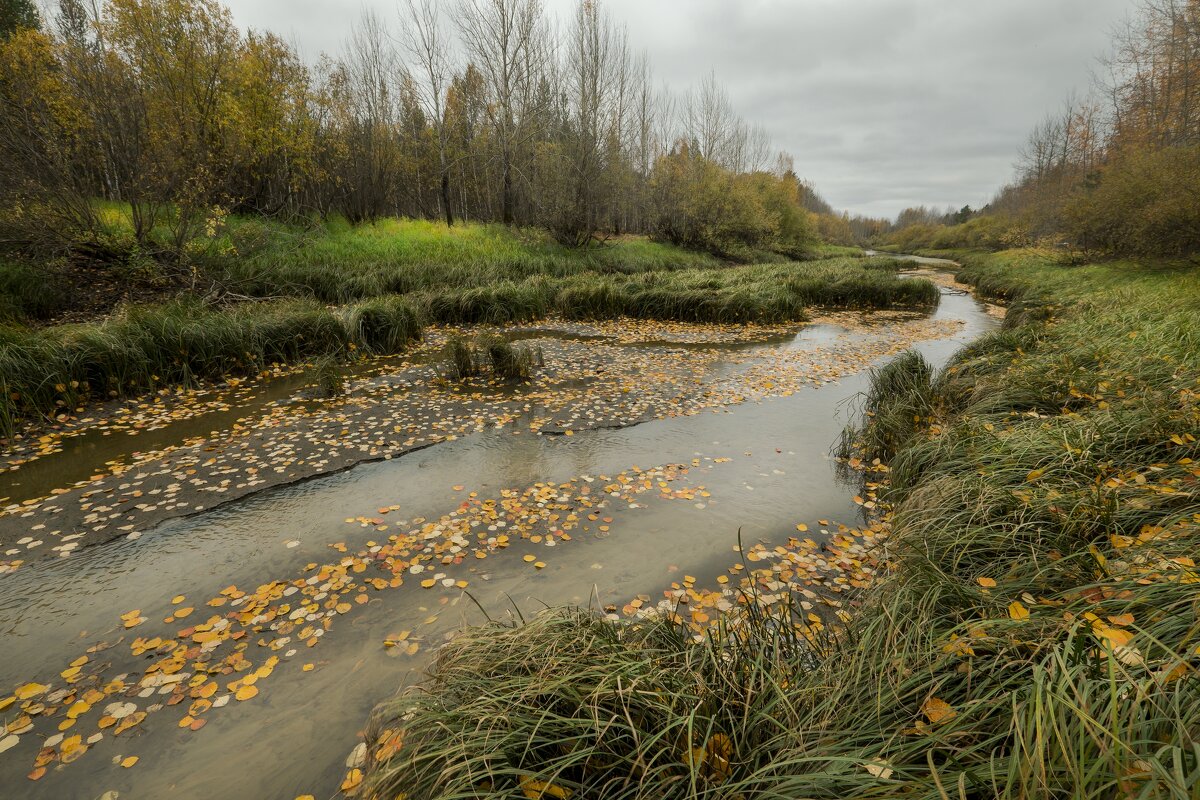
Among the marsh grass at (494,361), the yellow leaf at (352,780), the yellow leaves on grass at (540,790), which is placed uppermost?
the marsh grass at (494,361)

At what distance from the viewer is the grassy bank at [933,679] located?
145 centimetres

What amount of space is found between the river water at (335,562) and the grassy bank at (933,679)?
0.61 metres

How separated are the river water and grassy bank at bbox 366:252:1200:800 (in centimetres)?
61

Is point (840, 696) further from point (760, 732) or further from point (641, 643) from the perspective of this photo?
point (641, 643)

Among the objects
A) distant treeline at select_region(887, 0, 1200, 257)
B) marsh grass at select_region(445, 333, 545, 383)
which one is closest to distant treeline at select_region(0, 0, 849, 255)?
marsh grass at select_region(445, 333, 545, 383)

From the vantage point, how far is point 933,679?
5.99 feet

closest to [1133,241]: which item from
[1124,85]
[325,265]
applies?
[1124,85]

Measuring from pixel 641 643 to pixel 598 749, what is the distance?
23.0 inches

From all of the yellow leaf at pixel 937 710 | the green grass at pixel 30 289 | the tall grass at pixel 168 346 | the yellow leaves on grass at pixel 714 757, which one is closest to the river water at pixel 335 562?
the yellow leaves on grass at pixel 714 757

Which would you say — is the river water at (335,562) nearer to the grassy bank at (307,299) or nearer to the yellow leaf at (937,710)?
the yellow leaf at (937,710)

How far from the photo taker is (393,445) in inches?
228

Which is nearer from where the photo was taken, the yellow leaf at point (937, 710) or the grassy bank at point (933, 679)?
the grassy bank at point (933, 679)

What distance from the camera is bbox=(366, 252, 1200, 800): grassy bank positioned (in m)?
1.45

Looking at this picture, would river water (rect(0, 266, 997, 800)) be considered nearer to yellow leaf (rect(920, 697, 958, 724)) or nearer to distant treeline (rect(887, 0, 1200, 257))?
yellow leaf (rect(920, 697, 958, 724))
